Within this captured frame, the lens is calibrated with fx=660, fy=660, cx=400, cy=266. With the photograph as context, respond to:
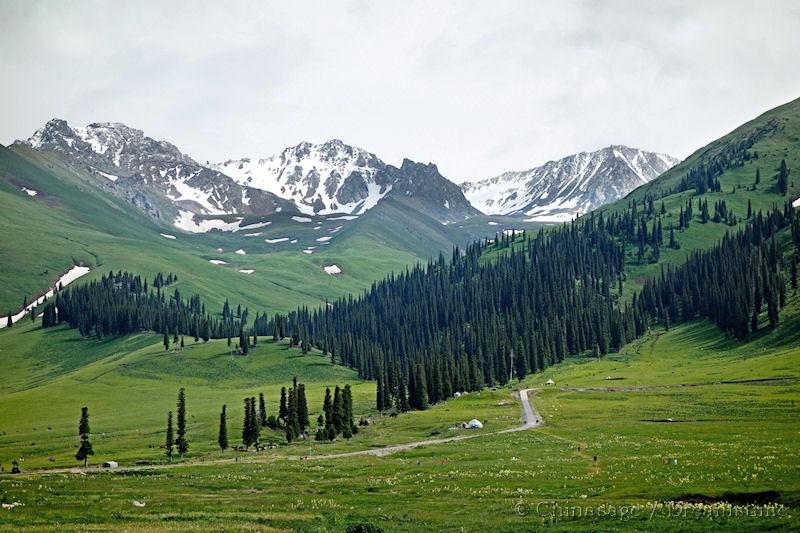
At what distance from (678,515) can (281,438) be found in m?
99.0

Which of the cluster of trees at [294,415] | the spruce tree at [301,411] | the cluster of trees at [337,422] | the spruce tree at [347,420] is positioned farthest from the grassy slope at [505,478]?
the spruce tree at [301,411]

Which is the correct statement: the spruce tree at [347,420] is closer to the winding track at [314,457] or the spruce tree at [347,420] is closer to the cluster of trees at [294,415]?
the cluster of trees at [294,415]

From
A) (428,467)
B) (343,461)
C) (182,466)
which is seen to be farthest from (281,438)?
(428,467)

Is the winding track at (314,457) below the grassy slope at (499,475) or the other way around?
below

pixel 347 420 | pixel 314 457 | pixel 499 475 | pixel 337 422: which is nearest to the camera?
pixel 499 475

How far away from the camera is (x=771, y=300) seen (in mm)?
176375

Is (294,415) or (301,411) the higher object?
(294,415)

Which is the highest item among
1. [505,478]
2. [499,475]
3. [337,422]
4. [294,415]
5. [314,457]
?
[505,478]

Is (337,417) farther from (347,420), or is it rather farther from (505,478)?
(505,478)

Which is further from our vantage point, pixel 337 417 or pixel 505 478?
pixel 337 417

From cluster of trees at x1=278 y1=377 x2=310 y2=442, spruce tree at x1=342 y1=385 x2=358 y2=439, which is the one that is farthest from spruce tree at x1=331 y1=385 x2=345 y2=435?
cluster of trees at x1=278 y1=377 x2=310 y2=442

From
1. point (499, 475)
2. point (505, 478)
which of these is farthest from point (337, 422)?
point (505, 478)

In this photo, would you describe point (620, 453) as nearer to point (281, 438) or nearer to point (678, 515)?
point (678, 515)

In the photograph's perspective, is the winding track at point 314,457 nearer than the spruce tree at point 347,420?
Yes
